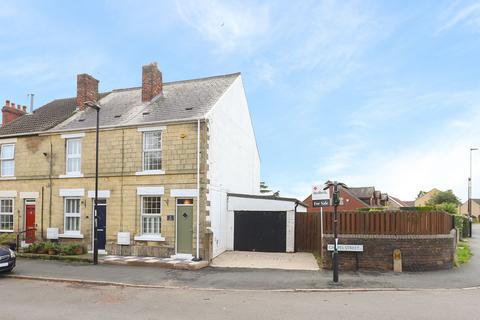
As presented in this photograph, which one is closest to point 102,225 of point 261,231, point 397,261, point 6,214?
point 6,214

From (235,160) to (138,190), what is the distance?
18.9ft

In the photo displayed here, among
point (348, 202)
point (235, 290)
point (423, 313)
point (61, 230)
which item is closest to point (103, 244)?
point (61, 230)

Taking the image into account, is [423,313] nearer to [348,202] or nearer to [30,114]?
[30,114]

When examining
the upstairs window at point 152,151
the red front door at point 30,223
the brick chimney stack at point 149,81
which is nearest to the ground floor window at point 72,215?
the red front door at point 30,223

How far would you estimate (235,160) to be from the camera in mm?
22250

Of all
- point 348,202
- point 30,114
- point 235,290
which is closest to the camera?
point 235,290

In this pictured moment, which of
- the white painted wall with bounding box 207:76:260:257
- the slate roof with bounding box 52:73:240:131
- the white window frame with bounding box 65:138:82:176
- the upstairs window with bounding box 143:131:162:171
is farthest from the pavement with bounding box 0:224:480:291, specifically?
the slate roof with bounding box 52:73:240:131

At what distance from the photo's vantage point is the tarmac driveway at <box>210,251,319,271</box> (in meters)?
16.3

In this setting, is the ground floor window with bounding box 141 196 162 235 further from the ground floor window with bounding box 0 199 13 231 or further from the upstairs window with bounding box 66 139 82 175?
the ground floor window with bounding box 0 199 13 231

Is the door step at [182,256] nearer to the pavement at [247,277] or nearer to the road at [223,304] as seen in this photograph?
the pavement at [247,277]

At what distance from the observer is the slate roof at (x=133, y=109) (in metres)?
19.5

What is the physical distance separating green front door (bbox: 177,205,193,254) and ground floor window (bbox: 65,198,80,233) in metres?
5.57

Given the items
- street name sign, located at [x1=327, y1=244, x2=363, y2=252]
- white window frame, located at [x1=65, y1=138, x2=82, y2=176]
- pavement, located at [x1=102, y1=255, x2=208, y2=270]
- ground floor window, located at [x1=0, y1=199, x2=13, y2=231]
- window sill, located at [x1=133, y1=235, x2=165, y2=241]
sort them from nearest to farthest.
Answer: street name sign, located at [x1=327, y1=244, x2=363, y2=252] < pavement, located at [x1=102, y1=255, x2=208, y2=270] < window sill, located at [x1=133, y1=235, x2=165, y2=241] < white window frame, located at [x1=65, y1=138, x2=82, y2=176] < ground floor window, located at [x1=0, y1=199, x2=13, y2=231]

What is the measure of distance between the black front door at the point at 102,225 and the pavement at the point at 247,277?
9.19 ft
